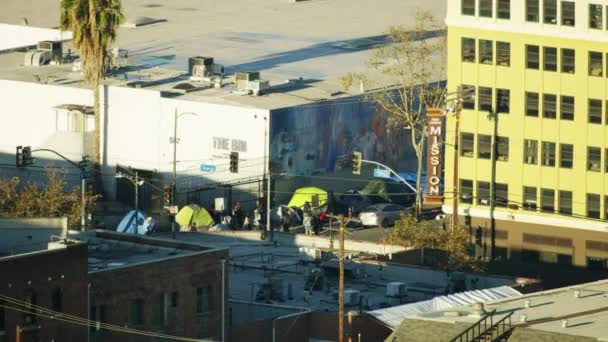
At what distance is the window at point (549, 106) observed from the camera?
113 meters

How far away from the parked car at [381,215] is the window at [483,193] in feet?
37.9

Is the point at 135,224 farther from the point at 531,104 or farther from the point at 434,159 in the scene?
the point at 531,104

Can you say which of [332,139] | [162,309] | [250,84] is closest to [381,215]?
[332,139]

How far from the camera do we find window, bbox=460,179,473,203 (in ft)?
379

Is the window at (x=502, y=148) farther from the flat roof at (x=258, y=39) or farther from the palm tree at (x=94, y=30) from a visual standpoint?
the palm tree at (x=94, y=30)

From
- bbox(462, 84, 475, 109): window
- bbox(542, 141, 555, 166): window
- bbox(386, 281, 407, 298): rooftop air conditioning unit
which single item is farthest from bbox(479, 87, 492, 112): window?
bbox(386, 281, 407, 298): rooftop air conditioning unit

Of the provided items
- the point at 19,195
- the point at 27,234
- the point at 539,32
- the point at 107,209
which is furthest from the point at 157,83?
the point at 27,234

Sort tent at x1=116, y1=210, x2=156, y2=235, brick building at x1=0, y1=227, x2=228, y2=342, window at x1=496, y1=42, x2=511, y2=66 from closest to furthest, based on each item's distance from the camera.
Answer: brick building at x1=0, y1=227, x2=228, y2=342, window at x1=496, y1=42, x2=511, y2=66, tent at x1=116, y1=210, x2=156, y2=235

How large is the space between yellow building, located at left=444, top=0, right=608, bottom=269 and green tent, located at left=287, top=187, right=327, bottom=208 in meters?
14.5

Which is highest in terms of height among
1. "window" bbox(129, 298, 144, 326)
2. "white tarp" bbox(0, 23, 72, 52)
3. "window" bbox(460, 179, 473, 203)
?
"white tarp" bbox(0, 23, 72, 52)

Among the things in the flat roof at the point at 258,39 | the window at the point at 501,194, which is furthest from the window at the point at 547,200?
the flat roof at the point at 258,39

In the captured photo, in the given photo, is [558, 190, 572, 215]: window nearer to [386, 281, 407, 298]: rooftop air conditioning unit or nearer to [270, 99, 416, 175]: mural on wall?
[386, 281, 407, 298]: rooftop air conditioning unit

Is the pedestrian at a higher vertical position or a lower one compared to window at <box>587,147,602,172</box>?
lower

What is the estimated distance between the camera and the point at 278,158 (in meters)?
131
